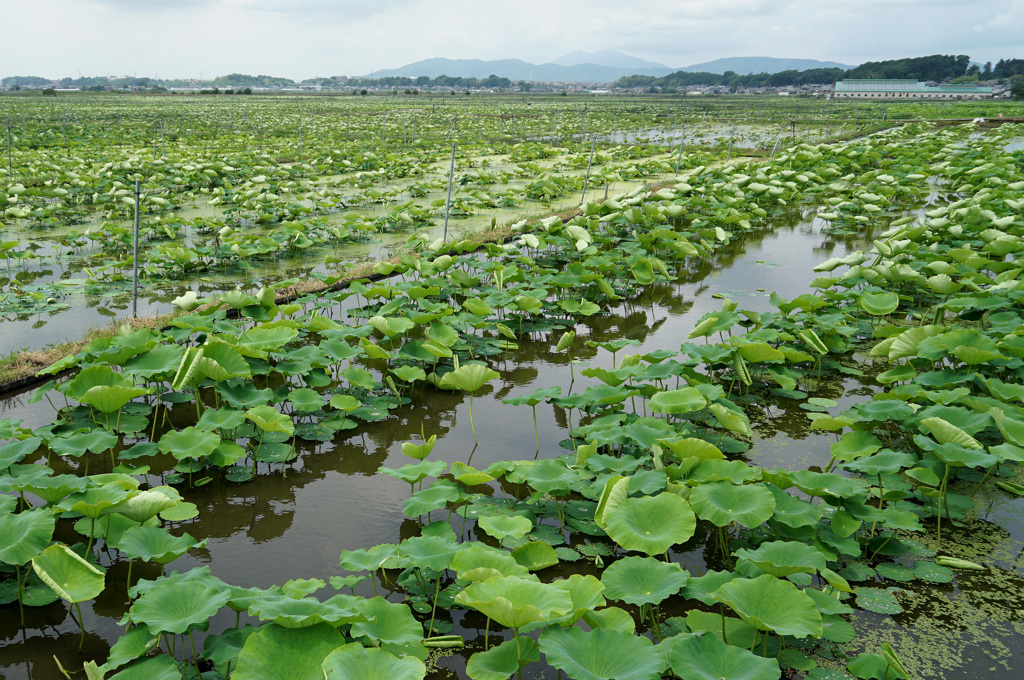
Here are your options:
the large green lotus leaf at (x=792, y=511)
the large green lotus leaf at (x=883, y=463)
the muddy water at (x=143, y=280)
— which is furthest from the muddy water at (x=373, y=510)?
the muddy water at (x=143, y=280)

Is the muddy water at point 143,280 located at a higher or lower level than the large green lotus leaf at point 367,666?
higher

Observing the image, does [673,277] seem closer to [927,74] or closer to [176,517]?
[176,517]

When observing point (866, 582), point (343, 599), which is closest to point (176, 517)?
point (343, 599)

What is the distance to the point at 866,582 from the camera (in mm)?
2729

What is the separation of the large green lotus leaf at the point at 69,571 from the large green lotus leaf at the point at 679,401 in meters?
2.57

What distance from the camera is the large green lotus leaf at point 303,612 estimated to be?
189 centimetres

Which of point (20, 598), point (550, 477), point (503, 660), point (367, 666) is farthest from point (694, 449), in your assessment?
point (20, 598)

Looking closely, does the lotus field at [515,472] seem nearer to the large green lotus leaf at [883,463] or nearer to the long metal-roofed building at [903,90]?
the large green lotus leaf at [883,463]

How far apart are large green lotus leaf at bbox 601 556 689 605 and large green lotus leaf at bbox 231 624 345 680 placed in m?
0.92

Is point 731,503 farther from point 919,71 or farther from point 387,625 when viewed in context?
point 919,71

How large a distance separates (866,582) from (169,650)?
2.78 meters

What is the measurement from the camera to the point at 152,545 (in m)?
2.37

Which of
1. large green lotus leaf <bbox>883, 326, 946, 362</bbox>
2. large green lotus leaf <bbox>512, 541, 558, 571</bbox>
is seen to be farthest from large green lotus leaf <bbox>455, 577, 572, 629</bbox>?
large green lotus leaf <bbox>883, 326, 946, 362</bbox>

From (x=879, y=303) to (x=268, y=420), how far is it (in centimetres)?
473
